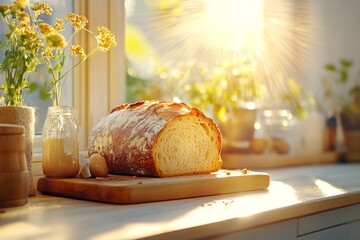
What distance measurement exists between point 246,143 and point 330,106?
85 centimetres

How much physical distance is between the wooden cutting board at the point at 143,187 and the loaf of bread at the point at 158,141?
41 millimetres

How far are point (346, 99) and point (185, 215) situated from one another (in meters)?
2.38

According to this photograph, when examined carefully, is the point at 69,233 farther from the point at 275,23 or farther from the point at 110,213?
the point at 275,23

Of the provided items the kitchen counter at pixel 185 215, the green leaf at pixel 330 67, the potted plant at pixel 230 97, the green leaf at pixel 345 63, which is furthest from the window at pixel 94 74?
the green leaf at pixel 345 63

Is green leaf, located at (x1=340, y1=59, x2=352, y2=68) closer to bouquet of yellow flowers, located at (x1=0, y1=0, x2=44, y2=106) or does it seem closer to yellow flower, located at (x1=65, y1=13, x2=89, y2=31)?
yellow flower, located at (x1=65, y1=13, x2=89, y2=31)

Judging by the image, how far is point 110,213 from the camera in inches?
45.9

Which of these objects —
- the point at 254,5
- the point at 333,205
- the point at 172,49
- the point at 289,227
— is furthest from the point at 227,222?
the point at 254,5

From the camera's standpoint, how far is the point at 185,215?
1.15m

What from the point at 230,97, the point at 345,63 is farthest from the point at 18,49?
the point at 345,63

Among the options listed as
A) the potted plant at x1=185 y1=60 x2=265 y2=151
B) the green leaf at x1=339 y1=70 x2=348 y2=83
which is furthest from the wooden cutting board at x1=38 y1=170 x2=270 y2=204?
the green leaf at x1=339 y1=70 x2=348 y2=83

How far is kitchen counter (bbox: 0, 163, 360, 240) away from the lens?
38.4 inches

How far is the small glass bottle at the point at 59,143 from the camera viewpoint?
4.79 feet

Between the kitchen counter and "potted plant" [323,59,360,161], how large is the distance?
1549 mm

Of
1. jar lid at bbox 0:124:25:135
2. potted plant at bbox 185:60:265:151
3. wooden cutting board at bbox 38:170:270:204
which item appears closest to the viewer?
jar lid at bbox 0:124:25:135
